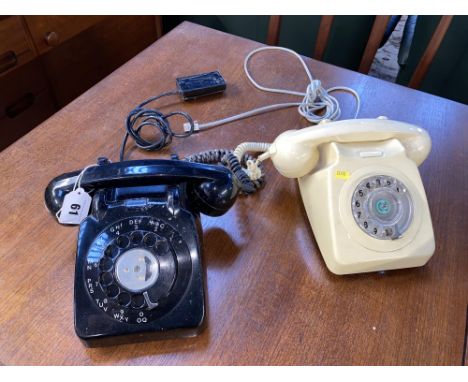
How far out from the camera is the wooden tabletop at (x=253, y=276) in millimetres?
427

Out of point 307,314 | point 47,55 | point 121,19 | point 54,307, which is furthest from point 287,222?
point 121,19

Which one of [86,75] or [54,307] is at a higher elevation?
[54,307]

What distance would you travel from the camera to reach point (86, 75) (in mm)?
1418

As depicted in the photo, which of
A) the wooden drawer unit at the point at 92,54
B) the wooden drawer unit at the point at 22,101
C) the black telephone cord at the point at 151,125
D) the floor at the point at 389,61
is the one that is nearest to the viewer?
the black telephone cord at the point at 151,125

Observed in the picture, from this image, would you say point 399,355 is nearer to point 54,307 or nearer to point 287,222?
point 287,222

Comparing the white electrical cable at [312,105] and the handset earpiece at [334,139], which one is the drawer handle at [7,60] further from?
the handset earpiece at [334,139]

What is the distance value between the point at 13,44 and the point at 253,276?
97 cm

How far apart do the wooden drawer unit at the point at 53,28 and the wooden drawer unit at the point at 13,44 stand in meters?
0.03

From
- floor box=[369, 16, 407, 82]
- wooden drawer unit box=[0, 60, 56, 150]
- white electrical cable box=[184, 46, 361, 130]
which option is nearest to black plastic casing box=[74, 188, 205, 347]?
white electrical cable box=[184, 46, 361, 130]

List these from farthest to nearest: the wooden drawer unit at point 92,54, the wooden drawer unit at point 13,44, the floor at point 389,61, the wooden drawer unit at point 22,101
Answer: the floor at point 389,61
the wooden drawer unit at point 92,54
the wooden drawer unit at point 22,101
the wooden drawer unit at point 13,44

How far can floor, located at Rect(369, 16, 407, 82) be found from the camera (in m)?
1.57

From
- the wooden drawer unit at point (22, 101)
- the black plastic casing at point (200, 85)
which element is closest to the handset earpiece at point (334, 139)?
the black plastic casing at point (200, 85)

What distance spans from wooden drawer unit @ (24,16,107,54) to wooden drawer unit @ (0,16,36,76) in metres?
0.03
